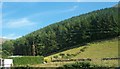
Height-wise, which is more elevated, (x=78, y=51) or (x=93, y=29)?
(x=93, y=29)

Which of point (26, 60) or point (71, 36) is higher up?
point (71, 36)

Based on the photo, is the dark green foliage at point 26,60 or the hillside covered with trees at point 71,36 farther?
the hillside covered with trees at point 71,36

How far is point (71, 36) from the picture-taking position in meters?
106

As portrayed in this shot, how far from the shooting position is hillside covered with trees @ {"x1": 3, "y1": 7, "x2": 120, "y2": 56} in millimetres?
100062

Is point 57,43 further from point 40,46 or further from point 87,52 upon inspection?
point 87,52

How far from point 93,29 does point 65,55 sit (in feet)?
85.2

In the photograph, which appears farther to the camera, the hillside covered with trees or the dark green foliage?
the hillside covered with trees

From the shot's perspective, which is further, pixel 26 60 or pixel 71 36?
pixel 71 36

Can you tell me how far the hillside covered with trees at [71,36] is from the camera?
10006 cm

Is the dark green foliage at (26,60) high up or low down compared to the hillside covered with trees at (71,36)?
down

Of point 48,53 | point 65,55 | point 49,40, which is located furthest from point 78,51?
point 49,40

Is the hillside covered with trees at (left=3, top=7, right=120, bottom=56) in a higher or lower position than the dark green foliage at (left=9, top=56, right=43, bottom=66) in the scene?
higher

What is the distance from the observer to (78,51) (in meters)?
87.4

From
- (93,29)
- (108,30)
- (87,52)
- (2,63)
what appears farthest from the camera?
(93,29)
